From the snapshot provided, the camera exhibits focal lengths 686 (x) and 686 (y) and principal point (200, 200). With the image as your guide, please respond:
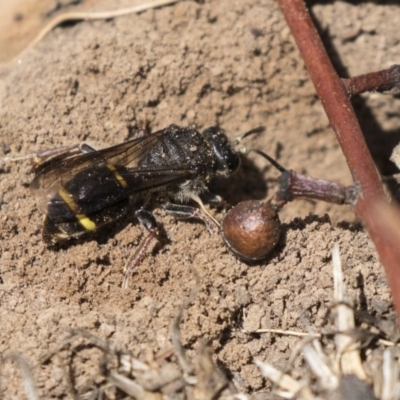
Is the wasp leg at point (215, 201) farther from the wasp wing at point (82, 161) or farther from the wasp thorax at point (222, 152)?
the wasp wing at point (82, 161)

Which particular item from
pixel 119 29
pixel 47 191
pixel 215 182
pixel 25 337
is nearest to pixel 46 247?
pixel 47 191

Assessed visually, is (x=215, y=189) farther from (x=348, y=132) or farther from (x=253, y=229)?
(x=348, y=132)

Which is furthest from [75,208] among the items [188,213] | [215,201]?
[215,201]

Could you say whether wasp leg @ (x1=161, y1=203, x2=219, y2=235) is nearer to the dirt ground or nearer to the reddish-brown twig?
the dirt ground

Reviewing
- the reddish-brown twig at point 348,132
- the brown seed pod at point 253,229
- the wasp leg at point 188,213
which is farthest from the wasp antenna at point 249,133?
the brown seed pod at point 253,229

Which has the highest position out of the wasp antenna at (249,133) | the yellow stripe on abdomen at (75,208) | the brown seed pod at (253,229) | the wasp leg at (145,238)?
the wasp antenna at (249,133)

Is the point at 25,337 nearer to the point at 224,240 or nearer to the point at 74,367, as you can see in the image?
the point at 74,367

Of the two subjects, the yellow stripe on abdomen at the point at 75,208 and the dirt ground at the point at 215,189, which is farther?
the yellow stripe on abdomen at the point at 75,208
